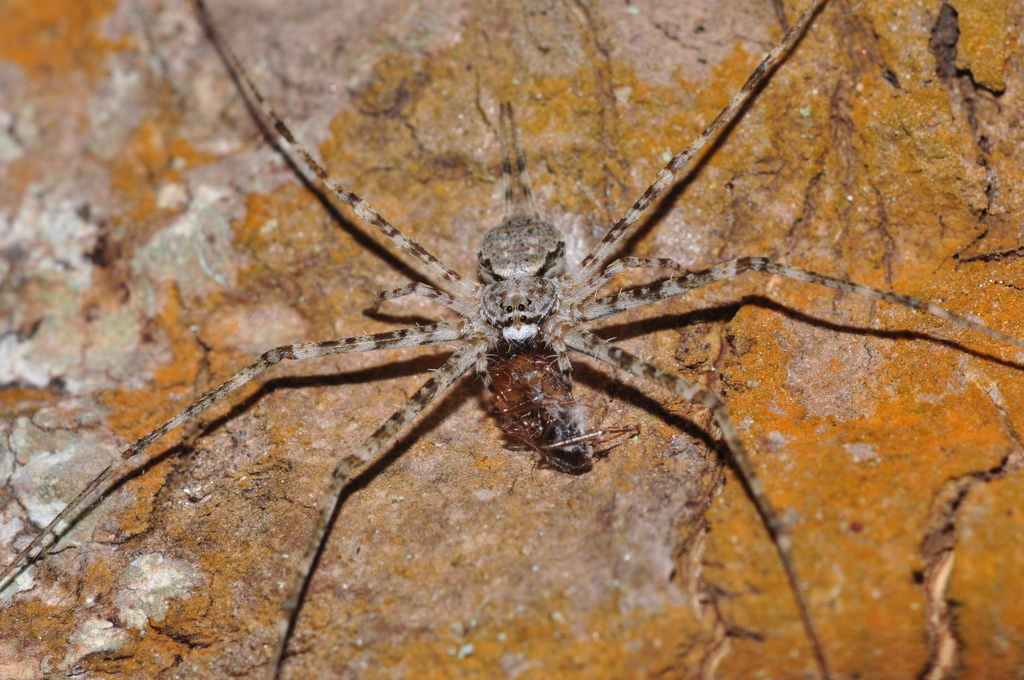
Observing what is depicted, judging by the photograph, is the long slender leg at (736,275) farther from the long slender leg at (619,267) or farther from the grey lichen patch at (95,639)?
the grey lichen patch at (95,639)

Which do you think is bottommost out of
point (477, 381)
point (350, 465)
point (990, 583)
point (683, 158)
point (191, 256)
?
point (990, 583)

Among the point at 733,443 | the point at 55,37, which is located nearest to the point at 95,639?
the point at 733,443

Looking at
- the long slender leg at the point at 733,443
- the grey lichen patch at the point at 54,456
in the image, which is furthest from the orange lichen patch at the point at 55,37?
the long slender leg at the point at 733,443

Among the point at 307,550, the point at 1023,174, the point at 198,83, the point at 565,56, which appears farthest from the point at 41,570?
the point at 1023,174

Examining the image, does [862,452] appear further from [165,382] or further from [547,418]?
[165,382]

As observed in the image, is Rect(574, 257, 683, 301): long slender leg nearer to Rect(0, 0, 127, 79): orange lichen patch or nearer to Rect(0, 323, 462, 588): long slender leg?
Rect(0, 323, 462, 588): long slender leg

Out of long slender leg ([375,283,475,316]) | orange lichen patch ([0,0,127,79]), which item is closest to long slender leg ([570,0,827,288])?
long slender leg ([375,283,475,316])
